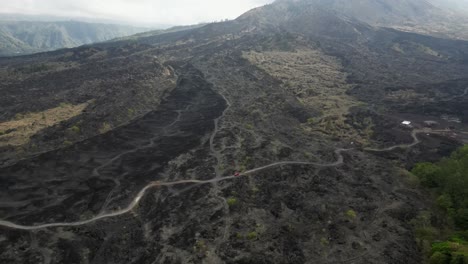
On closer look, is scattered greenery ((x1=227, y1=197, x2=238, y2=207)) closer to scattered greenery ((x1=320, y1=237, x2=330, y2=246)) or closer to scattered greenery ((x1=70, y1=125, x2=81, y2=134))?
scattered greenery ((x1=320, y1=237, x2=330, y2=246))

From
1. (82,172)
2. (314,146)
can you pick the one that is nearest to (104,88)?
(82,172)

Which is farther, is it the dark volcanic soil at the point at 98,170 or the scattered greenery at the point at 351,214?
the dark volcanic soil at the point at 98,170

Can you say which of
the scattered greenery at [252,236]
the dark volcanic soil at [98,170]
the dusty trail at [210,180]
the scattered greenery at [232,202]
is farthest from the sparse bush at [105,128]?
the scattered greenery at [252,236]

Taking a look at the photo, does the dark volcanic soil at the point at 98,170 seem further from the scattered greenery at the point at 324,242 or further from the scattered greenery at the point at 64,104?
the scattered greenery at the point at 324,242

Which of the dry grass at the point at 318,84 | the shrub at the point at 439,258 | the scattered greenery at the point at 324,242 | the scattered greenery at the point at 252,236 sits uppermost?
the shrub at the point at 439,258

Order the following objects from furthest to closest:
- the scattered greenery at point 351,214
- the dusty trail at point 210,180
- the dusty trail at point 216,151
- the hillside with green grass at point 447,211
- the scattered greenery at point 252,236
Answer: the dusty trail at point 216,151 < the scattered greenery at point 351,214 < the dusty trail at point 210,180 < the scattered greenery at point 252,236 < the hillside with green grass at point 447,211

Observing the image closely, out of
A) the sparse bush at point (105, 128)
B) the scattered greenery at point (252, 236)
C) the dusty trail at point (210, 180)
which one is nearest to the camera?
the scattered greenery at point (252, 236)

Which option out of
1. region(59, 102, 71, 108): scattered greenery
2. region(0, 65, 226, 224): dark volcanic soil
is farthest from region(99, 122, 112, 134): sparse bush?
region(59, 102, 71, 108): scattered greenery

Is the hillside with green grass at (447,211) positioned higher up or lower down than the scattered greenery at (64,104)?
higher up
